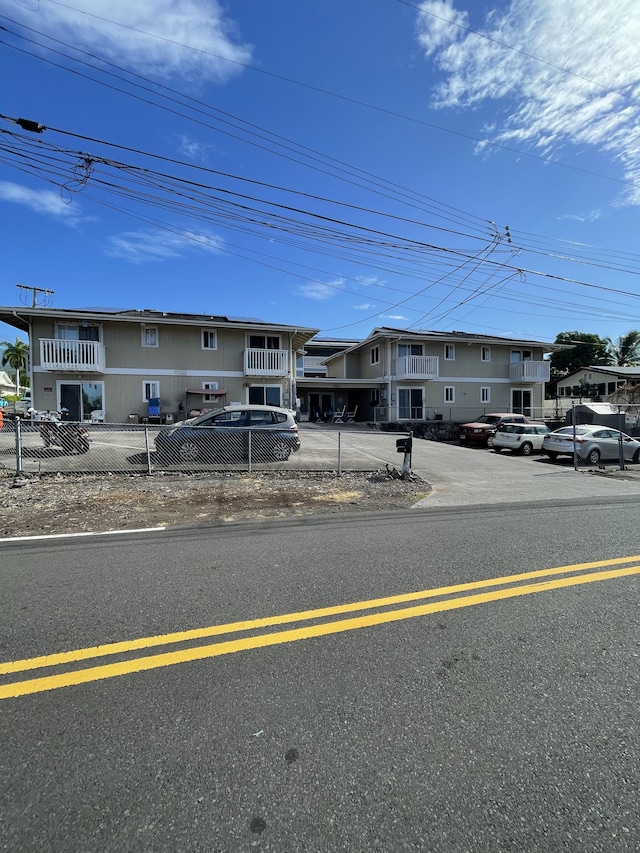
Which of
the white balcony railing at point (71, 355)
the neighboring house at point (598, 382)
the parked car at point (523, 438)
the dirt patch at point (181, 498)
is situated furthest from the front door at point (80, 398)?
the neighboring house at point (598, 382)

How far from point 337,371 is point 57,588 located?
33.4 meters

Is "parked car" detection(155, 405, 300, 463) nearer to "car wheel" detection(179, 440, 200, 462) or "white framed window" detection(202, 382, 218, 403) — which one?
"car wheel" detection(179, 440, 200, 462)

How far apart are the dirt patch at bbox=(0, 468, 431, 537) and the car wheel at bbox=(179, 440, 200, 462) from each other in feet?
3.09

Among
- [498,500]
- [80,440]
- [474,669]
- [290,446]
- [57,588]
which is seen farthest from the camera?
[290,446]

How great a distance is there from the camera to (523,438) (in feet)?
59.0

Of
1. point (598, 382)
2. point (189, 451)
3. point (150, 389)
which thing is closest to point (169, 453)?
point (189, 451)

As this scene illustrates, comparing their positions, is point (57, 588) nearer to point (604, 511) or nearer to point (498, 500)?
point (498, 500)

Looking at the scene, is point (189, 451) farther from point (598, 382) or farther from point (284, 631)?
point (598, 382)

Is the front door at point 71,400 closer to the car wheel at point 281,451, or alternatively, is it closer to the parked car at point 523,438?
the car wheel at point 281,451

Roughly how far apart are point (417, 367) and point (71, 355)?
62.7ft

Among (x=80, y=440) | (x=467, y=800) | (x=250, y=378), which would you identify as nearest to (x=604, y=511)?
(x=467, y=800)

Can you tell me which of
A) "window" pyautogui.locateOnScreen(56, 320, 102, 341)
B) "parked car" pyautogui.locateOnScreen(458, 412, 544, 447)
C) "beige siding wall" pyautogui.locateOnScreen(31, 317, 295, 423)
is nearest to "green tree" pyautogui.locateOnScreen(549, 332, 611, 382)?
"parked car" pyautogui.locateOnScreen(458, 412, 544, 447)

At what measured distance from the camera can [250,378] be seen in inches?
948

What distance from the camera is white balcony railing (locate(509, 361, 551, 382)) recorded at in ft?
95.2
